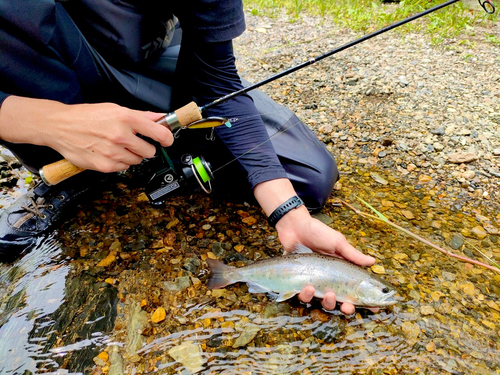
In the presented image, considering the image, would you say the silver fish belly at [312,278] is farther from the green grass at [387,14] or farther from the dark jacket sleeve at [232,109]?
the green grass at [387,14]

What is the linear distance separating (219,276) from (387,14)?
20.0ft

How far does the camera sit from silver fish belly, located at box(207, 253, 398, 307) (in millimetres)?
2133

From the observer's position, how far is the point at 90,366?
2.01 meters

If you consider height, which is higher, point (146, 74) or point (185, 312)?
point (146, 74)

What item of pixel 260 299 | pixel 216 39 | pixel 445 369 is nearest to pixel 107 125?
pixel 216 39

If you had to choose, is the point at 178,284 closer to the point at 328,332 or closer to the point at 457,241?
the point at 328,332

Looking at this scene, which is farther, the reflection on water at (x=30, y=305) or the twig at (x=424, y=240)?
the twig at (x=424, y=240)

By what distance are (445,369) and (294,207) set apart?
3.96ft

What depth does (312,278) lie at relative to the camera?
2.20 metres

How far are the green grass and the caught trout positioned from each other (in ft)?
15.8

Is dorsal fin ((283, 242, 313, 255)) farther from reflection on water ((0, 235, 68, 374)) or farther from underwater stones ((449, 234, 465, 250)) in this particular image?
reflection on water ((0, 235, 68, 374))

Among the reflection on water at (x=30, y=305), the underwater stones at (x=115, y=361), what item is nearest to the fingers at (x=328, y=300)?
the underwater stones at (x=115, y=361)

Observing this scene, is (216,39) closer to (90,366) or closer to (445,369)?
(90,366)

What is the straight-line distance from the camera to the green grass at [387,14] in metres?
5.93
